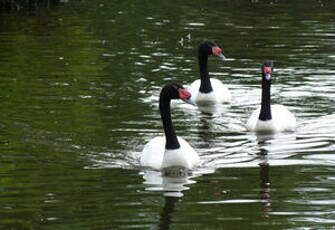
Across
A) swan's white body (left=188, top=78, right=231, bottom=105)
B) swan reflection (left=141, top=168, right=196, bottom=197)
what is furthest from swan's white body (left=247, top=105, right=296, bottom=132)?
swan reflection (left=141, top=168, right=196, bottom=197)

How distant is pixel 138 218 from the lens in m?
11.9

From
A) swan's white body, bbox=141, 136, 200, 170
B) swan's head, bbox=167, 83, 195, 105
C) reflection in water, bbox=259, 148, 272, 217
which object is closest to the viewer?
reflection in water, bbox=259, 148, 272, 217

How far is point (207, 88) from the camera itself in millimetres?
21438

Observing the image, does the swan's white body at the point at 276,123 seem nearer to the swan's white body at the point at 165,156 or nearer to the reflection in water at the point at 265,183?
the reflection in water at the point at 265,183

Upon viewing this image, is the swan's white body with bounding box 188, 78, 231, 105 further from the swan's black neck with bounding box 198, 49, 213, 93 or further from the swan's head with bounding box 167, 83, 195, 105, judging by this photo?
the swan's head with bounding box 167, 83, 195, 105

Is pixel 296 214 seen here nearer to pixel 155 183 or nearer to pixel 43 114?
pixel 155 183

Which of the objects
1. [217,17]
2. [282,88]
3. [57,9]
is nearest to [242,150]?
[282,88]

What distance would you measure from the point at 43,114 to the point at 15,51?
8954mm

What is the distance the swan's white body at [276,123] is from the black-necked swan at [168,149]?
2878 mm

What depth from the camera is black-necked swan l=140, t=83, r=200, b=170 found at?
48.8ft

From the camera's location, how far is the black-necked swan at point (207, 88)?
21047mm

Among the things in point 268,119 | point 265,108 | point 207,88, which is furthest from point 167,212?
point 207,88

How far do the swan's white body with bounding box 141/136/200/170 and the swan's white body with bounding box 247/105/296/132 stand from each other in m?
2.87

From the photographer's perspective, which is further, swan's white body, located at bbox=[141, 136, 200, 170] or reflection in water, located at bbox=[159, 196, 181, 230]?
swan's white body, located at bbox=[141, 136, 200, 170]
